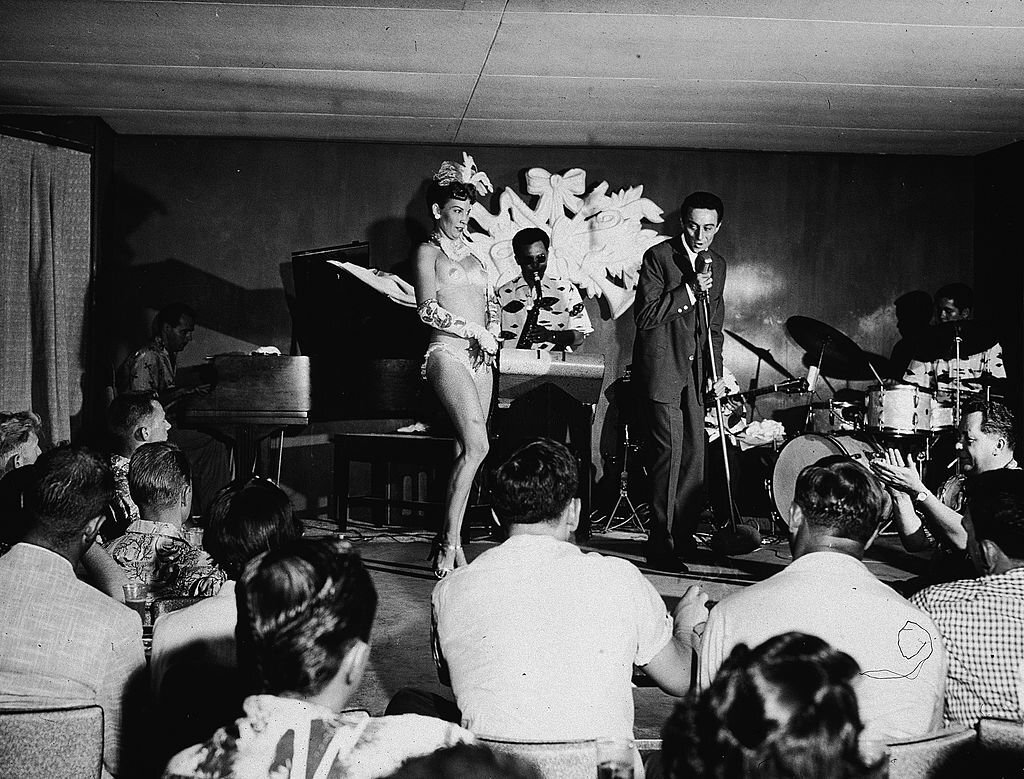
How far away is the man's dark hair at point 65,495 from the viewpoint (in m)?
2.06

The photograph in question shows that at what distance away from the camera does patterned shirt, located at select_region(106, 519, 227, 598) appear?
2.74 m

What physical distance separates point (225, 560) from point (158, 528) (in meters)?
0.69

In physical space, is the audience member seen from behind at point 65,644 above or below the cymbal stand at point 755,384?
below

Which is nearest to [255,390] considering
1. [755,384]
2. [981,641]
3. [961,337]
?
[755,384]

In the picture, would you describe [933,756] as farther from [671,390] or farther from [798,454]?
[798,454]

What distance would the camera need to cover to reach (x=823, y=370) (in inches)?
290

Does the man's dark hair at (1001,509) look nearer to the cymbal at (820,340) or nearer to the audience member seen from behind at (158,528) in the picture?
the audience member seen from behind at (158,528)

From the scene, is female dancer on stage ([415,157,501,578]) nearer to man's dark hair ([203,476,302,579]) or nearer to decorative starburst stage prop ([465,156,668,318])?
man's dark hair ([203,476,302,579])

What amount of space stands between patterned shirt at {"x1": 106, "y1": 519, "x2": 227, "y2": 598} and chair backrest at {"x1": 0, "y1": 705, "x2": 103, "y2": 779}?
4.16 feet

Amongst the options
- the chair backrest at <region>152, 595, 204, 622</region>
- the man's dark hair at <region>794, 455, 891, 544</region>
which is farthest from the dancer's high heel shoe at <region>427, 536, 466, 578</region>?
the man's dark hair at <region>794, 455, 891, 544</region>

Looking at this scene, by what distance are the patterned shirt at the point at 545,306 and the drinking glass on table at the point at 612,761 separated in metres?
5.57

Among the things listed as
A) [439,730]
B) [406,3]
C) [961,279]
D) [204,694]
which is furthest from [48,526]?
[961,279]

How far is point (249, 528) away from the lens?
7.15ft

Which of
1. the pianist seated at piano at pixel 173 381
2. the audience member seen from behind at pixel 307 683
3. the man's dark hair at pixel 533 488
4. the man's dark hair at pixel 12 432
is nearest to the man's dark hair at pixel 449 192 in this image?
the man's dark hair at pixel 12 432
